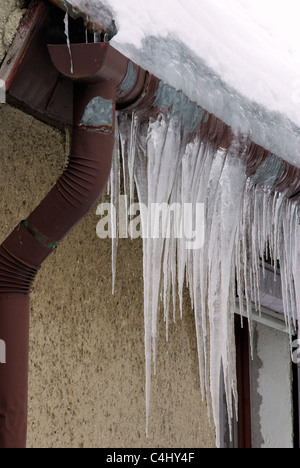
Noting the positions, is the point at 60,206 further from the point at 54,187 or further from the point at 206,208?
the point at 206,208

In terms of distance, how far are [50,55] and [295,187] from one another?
121cm

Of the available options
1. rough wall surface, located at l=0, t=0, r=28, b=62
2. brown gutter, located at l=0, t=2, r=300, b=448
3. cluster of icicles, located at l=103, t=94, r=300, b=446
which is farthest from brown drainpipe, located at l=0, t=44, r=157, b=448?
cluster of icicles, located at l=103, t=94, r=300, b=446

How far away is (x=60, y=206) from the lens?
4.95 feet

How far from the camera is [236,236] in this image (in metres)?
2.21

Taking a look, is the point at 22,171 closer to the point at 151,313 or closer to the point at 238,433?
the point at 151,313

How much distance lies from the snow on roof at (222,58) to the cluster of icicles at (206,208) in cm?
13

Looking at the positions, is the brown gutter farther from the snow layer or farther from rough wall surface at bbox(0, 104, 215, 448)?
rough wall surface at bbox(0, 104, 215, 448)

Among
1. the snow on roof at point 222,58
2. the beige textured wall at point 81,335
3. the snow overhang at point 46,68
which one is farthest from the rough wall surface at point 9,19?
the beige textured wall at point 81,335

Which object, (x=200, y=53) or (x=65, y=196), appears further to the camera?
(x=200, y=53)

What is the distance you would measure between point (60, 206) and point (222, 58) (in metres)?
1.03

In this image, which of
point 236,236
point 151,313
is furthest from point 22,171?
point 236,236

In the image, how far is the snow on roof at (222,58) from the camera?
171cm

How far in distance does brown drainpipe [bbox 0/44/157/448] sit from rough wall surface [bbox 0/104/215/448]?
33 cm

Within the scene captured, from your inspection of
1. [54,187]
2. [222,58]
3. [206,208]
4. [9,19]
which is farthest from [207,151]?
[9,19]
